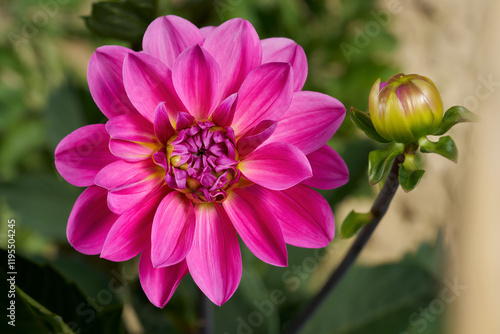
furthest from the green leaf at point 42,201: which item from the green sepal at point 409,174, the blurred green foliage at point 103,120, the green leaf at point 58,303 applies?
the green sepal at point 409,174

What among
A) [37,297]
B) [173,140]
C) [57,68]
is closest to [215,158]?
[173,140]

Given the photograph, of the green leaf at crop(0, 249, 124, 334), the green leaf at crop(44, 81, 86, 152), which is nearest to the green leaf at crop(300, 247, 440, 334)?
the green leaf at crop(0, 249, 124, 334)

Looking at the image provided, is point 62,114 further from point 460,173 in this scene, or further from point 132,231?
point 460,173

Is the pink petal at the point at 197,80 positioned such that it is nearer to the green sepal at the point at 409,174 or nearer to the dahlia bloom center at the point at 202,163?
the dahlia bloom center at the point at 202,163

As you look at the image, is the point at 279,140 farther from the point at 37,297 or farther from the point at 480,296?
the point at 480,296

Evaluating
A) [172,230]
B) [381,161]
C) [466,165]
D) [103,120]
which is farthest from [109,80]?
[466,165]

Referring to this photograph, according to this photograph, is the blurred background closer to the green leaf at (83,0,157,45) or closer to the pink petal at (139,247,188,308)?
the green leaf at (83,0,157,45)
